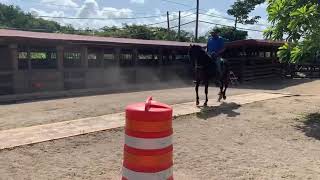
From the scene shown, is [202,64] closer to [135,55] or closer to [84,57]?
[84,57]

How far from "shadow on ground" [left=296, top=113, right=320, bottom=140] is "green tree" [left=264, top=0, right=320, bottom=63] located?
1.46 m

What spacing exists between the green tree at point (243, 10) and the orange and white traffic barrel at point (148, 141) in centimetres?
5941

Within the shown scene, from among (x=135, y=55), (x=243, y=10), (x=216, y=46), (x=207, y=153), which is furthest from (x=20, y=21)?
(x=207, y=153)

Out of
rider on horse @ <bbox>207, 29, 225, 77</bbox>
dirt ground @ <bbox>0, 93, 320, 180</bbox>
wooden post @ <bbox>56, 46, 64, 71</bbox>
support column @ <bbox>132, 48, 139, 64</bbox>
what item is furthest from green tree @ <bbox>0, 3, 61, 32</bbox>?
dirt ground @ <bbox>0, 93, 320, 180</bbox>

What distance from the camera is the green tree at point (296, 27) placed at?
32.4ft

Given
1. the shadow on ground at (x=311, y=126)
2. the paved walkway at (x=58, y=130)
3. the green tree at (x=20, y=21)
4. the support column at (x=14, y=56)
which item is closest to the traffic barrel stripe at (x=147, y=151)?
the paved walkway at (x=58, y=130)

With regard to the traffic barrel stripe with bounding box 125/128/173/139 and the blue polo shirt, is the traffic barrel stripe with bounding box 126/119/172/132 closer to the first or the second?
the traffic barrel stripe with bounding box 125/128/173/139

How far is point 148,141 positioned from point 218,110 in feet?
26.6

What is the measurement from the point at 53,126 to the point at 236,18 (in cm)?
5847

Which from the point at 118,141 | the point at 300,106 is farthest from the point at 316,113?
the point at 118,141

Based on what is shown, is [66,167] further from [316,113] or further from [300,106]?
[300,106]

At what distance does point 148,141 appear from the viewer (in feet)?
13.3

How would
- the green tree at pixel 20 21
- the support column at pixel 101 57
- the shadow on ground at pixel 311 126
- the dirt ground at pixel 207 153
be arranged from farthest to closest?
the green tree at pixel 20 21 < the support column at pixel 101 57 < the shadow on ground at pixel 311 126 < the dirt ground at pixel 207 153

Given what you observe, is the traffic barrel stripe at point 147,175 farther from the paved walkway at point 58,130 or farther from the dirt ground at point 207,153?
the paved walkway at point 58,130
